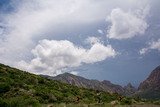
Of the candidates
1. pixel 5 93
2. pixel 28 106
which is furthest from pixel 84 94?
pixel 28 106

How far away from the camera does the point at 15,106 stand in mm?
52406

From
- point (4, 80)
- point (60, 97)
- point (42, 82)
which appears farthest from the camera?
point (42, 82)

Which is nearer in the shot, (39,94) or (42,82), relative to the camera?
(39,94)

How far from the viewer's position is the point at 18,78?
11381 centimetres

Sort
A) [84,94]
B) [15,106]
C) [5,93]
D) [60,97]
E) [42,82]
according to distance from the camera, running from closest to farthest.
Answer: [15,106] → [5,93] → [60,97] → [84,94] → [42,82]

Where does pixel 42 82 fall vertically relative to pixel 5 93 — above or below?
above

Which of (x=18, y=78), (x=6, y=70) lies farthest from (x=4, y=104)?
(x=6, y=70)

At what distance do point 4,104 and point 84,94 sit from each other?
61368 millimetres

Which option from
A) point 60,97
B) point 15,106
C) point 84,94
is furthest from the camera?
point 84,94

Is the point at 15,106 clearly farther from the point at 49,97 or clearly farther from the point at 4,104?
the point at 49,97

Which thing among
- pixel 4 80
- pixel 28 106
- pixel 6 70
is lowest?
pixel 28 106

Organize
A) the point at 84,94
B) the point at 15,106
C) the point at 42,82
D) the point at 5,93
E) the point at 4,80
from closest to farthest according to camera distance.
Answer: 1. the point at 15,106
2. the point at 5,93
3. the point at 4,80
4. the point at 84,94
5. the point at 42,82

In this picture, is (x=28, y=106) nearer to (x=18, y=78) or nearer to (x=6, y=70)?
(x=18, y=78)

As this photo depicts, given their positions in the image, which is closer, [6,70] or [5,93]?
[5,93]
